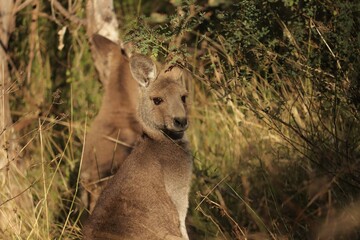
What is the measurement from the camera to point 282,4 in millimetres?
5078

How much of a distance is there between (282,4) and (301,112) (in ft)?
2.67

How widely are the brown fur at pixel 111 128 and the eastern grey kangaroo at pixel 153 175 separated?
706mm

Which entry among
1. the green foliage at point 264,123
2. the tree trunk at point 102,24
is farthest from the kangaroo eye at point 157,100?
the tree trunk at point 102,24

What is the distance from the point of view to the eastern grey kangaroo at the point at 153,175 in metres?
4.02

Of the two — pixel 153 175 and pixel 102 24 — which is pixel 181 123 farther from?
pixel 102 24

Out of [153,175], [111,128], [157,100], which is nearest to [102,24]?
[111,128]

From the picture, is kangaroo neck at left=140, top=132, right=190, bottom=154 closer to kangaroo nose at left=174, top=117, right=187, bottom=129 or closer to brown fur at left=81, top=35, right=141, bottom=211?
kangaroo nose at left=174, top=117, right=187, bottom=129

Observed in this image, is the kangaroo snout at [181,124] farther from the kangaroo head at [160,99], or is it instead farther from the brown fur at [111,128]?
the brown fur at [111,128]

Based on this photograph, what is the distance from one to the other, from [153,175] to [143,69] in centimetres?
92

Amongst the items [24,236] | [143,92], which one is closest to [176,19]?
[143,92]

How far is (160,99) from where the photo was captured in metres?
4.86

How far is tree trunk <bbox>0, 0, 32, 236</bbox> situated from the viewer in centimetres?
469

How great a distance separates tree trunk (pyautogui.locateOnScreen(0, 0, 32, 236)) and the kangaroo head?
870 mm

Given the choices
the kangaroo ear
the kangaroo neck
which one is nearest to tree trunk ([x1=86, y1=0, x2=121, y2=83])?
the kangaroo ear
